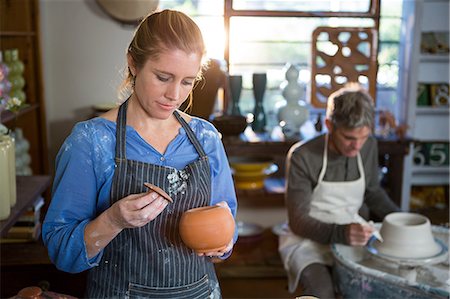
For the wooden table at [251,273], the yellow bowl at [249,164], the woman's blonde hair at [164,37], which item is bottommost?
the wooden table at [251,273]

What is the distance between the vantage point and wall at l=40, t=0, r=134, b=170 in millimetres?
3541

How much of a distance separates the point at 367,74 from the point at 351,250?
1568 mm

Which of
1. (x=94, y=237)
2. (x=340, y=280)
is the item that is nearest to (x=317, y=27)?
(x=340, y=280)

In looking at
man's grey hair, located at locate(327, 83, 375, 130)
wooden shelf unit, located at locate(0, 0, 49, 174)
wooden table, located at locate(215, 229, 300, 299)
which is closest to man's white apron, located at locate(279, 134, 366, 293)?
man's grey hair, located at locate(327, 83, 375, 130)

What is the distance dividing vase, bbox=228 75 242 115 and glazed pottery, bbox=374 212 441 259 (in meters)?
1.56

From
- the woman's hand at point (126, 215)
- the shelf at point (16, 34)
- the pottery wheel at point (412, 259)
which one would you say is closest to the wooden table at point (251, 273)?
the pottery wheel at point (412, 259)

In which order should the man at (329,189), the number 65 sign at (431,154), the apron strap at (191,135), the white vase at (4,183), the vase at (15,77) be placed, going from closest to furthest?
the apron strap at (191,135) → the white vase at (4,183) → the man at (329,189) → the vase at (15,77) → the number 65 sign at (431,154)

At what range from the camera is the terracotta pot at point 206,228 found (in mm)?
1259

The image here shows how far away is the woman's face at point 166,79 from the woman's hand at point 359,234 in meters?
1.00

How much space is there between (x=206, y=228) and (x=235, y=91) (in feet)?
7.26

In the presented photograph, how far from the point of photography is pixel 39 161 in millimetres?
3539

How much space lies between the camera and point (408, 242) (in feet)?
6.45

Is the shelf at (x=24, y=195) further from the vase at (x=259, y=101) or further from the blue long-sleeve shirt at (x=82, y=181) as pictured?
the vase at (x=259, y=101)

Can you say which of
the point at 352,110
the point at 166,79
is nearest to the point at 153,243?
the point at 166,79
